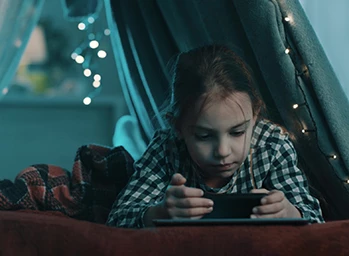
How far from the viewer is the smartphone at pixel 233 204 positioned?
43.5 inches

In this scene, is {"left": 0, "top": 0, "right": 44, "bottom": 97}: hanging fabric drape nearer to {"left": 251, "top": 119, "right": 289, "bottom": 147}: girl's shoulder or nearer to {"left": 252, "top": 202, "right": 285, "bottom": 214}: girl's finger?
{"left": 251, "top": 119, "right": 289, "bottom": 147}: girl's shoulder

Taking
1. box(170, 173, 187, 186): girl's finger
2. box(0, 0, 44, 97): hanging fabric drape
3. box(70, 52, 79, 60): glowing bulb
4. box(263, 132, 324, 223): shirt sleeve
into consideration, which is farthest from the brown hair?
box(70, 52, 79, 60): glowing bulb

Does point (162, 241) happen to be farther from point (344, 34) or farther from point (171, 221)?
point (344, 34)

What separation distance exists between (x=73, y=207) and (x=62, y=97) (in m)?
1.45

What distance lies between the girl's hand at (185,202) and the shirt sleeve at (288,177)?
29cm

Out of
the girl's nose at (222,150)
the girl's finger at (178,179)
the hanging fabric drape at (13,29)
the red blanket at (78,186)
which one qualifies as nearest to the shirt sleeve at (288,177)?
the girl's nose at (222,150)

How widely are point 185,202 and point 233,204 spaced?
0.09 m

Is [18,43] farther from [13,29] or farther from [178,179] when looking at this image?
[178,179]

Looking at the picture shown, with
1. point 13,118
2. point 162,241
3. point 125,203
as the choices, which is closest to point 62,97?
point 13,118

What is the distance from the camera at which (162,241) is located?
939mm

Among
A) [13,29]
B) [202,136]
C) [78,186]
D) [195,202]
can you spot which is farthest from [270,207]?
[13,29]

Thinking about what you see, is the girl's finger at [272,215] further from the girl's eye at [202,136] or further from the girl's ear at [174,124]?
the girl's ear at [174,124]

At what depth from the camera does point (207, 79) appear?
4.38 ft

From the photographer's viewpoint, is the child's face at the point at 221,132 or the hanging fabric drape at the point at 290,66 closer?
the child's face at the point at 221,132
